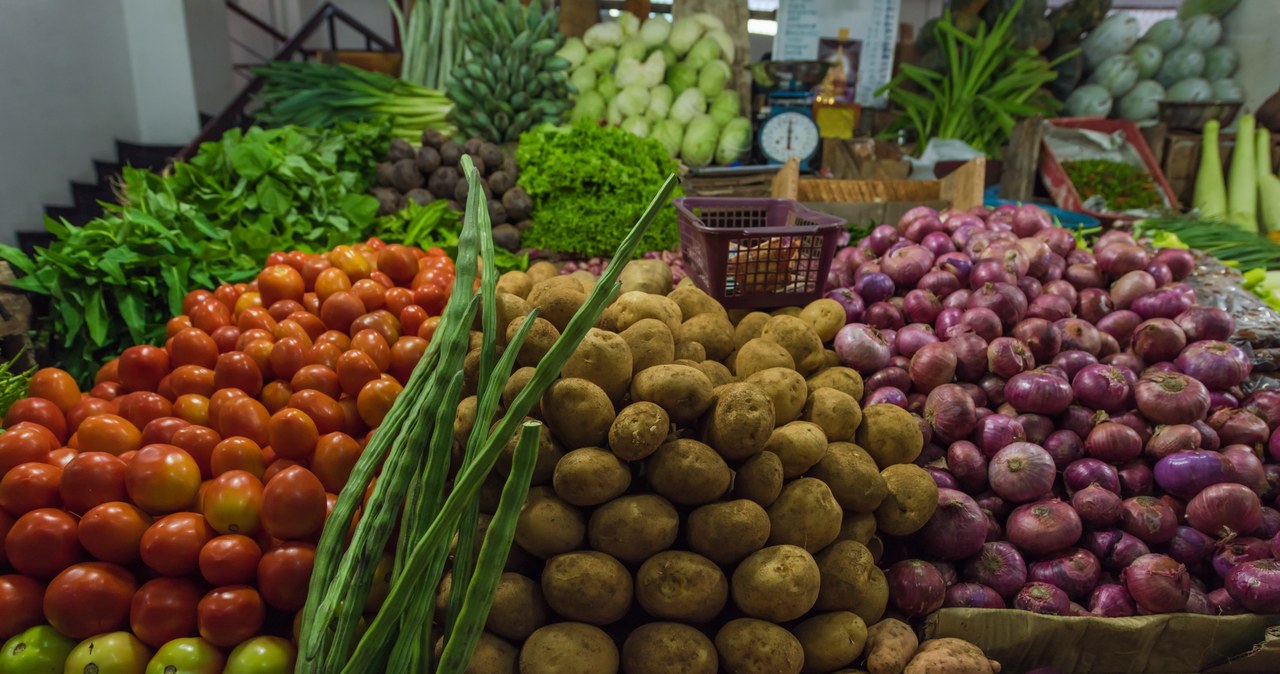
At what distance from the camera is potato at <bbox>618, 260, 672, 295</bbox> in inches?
80.2

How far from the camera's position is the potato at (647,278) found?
2.04 meters

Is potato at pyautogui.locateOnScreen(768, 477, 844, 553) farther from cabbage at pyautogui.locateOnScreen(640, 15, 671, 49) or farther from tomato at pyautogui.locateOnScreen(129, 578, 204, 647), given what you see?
cabbage at pyautogui.locateOnScreen(640, 15, 671, 49)

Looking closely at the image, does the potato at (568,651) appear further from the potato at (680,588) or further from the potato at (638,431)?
the potato at (638,431)

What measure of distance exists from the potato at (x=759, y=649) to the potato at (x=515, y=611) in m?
0.36

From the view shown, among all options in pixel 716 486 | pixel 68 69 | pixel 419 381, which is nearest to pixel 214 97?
pixel 68 69

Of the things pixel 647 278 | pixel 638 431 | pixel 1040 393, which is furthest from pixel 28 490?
pixel 1040 393

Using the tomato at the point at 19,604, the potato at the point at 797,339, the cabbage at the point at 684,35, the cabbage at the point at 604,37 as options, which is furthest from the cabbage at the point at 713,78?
the tomato at the point at 19,604

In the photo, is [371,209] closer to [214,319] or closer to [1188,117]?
[214,319]

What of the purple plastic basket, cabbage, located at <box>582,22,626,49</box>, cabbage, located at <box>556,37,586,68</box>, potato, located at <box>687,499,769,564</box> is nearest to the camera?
potato, located at <box>687,499,769,564</box>

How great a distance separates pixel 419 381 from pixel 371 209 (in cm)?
272

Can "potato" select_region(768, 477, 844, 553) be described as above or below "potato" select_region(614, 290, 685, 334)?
below

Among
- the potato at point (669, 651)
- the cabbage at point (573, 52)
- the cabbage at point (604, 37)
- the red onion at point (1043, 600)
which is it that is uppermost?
the cabbage at point (604, 37)

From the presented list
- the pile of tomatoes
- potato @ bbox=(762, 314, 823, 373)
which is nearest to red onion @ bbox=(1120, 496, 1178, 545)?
potato @ bbox=(762, 314, 823, 373)

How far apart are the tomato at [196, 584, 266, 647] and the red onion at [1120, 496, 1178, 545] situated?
203cm
